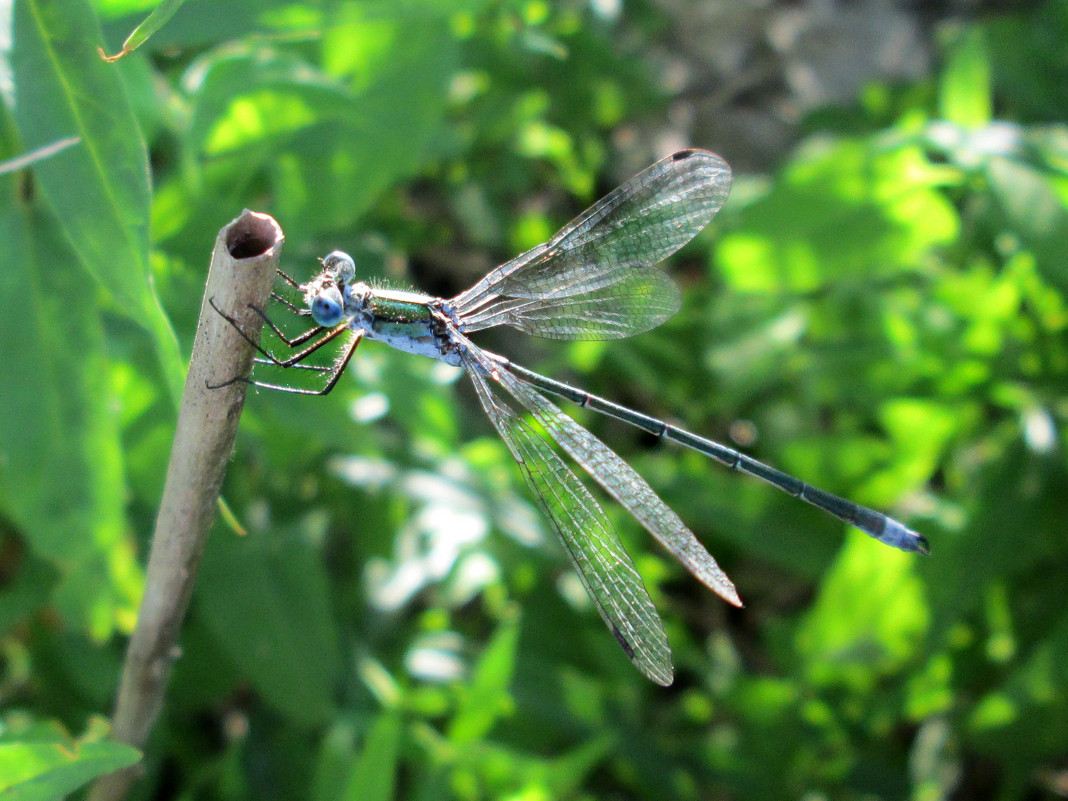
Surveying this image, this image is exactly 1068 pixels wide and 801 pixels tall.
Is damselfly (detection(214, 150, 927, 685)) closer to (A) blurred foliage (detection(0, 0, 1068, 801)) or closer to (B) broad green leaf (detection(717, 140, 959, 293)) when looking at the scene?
(A) blurred foliage (detection(0, 0, 1068, 801))

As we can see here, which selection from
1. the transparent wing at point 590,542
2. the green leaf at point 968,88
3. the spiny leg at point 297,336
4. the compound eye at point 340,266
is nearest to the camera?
the spiny leg at point 297,336

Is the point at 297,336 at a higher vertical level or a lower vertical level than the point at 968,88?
lower

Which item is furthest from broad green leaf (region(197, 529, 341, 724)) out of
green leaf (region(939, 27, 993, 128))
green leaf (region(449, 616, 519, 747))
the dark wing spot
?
green leaf (region(939, 27, 993, 128))

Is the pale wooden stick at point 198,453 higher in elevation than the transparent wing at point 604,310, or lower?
lower

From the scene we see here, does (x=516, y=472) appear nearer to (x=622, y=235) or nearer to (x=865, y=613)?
(x=622, y=235)

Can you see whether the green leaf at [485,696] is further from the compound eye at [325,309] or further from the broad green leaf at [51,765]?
the broad green leaf at [51,765]

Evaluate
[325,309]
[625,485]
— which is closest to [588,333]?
[625,485]

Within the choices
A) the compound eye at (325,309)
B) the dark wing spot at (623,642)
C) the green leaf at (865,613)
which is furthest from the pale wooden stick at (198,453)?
the green leaf at (865,613)

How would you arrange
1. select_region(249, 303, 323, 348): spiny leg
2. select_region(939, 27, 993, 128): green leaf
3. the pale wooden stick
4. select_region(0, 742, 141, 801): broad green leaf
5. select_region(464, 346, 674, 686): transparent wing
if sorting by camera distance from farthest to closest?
select_region(939, 27, 993, 128): green leaf, select_region(464, 346, 674, 686): transparent wing, select_region(249, 303, 323, 348): spiny leg, select_region(0, 742, 141, 801): broad green leaf, the pale wooden stick
